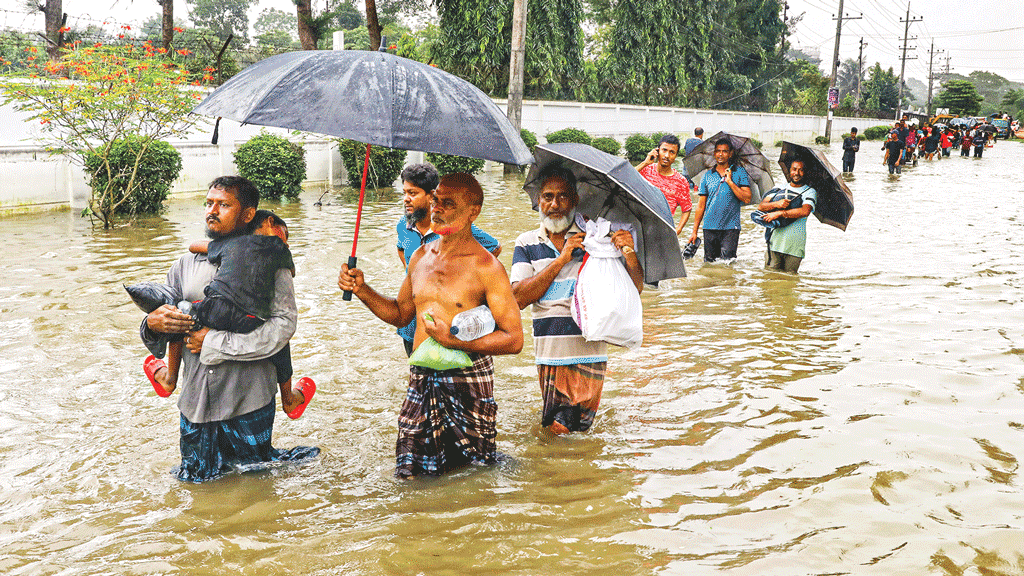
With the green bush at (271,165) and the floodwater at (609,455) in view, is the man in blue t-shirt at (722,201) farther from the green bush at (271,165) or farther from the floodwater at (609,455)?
the green bush at (271,165)

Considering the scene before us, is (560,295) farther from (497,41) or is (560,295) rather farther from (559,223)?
(497,41)

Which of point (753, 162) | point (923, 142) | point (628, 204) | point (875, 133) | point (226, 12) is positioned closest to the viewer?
point (628, 204)

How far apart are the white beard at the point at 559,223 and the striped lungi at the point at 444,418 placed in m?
0.91

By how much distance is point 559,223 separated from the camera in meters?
4.36

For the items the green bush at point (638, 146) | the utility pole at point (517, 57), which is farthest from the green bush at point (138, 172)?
the green bush at point (638, 146)

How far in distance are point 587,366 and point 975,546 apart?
2047mm

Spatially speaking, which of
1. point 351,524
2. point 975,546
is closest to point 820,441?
point 975,546

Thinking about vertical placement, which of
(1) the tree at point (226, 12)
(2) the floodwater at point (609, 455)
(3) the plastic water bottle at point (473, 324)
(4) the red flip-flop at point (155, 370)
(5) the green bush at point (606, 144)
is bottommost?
(2) the floodwater at point (609, 455)

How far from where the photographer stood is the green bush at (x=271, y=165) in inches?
600

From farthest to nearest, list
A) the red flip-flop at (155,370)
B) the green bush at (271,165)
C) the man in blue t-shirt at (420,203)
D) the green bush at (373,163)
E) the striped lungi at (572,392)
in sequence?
the green bush at (373,163) < the green bush at (271,165) < the man in blue t-shirt at (420,203) < the striped lungi at (572,392) < the red flip-flop at (155,370)

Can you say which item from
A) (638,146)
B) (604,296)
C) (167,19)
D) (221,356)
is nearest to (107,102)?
(221,356)

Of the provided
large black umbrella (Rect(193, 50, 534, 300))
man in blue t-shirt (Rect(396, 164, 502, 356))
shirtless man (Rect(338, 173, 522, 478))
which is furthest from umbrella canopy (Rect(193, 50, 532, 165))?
man in blue t-shirt (Rect(396, 164, 502, 356))

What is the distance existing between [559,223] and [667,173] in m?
5.32

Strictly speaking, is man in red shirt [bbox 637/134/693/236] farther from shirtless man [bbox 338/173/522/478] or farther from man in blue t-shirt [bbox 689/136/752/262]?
shirtless man [bbox 338/173/522/478]
